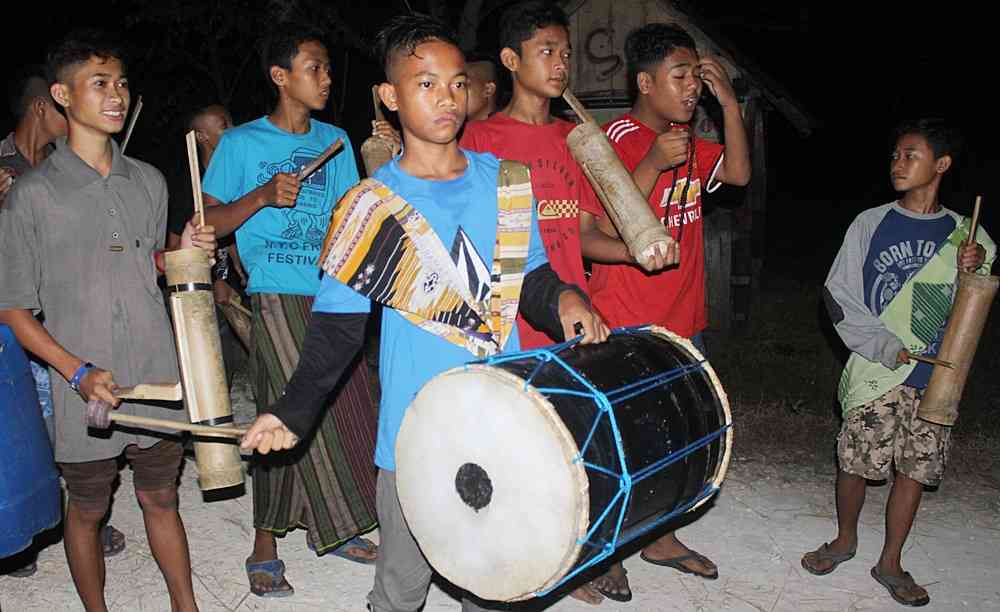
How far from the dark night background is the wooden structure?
1.52 ft

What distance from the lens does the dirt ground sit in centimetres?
360

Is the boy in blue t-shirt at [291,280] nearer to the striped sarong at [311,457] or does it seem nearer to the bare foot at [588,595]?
the striped sarong at [311,457]

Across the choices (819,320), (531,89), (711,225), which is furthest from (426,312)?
(819,320)

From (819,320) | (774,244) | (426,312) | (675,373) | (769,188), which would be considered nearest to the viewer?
(426,312)

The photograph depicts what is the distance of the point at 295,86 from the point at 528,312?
1.69 metres

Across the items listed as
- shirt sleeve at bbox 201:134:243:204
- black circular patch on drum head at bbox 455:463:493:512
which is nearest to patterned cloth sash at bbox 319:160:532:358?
black circular patch on drum head at bbox 455:463:493:512

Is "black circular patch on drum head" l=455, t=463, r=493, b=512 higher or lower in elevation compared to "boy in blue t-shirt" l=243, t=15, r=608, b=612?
lower

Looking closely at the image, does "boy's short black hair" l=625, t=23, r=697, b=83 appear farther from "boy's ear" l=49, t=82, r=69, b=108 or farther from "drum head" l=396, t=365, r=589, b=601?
"boy's ear" l=49, t=82, r=69, b=108

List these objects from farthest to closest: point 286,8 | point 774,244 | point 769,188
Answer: point 769,188, point 774,244, point 286,8

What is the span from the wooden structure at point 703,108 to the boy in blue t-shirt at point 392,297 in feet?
18.9

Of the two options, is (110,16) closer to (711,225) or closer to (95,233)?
(711,225)

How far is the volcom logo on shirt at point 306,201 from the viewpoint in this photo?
11.8 feet

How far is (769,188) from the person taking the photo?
24438 millimetres

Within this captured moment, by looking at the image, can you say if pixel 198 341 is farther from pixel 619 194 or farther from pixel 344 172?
pixel 619 194
